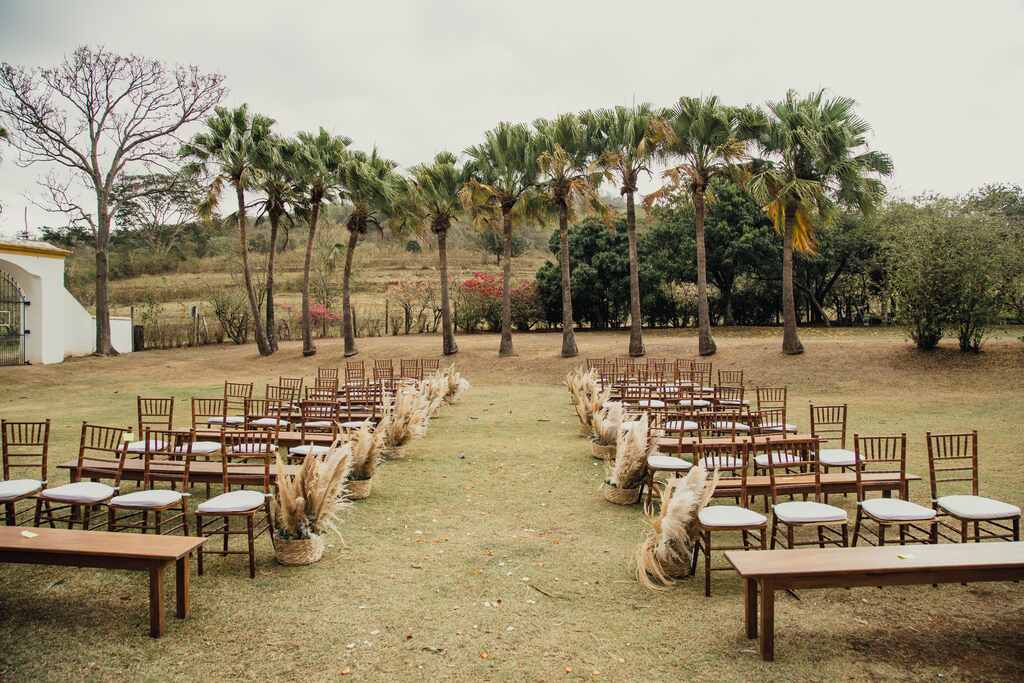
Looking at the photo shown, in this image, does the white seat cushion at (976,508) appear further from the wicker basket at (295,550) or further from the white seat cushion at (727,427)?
the wicker basket at (295,550)

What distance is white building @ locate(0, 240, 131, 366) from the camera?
24.9 m

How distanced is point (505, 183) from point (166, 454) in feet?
63.6

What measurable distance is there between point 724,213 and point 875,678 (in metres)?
30.6

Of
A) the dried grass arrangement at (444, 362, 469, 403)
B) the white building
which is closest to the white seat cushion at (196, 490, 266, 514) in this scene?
the dried grass arrangement at (444, 362, 469, 403)

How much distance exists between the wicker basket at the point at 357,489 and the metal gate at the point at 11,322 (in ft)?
79.6

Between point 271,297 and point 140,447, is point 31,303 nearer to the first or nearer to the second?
point 271,297

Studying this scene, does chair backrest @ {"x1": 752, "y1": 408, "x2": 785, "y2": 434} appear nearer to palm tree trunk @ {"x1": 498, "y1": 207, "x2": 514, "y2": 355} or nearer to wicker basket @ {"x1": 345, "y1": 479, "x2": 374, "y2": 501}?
wicker basket @ {"x1": 345, "y1": 479, "x2": 374, "y2": 501}

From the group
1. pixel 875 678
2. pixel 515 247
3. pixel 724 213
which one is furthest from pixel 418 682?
pixel 515 247

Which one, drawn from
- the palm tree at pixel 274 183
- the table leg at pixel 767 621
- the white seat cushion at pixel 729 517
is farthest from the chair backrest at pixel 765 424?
the palm tree at pixel 274 183

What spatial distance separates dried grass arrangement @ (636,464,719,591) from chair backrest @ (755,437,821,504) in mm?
850

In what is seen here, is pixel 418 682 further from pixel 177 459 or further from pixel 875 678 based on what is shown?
pixel 177 459

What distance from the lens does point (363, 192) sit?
26234mm

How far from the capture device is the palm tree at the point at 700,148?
21453 mm

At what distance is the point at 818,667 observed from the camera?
3.88m
